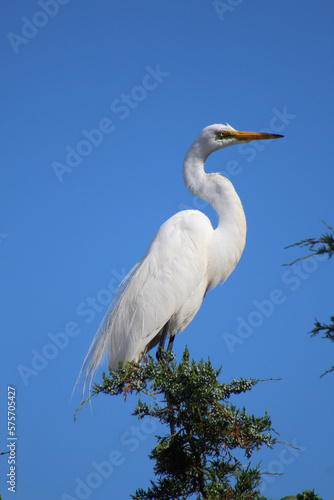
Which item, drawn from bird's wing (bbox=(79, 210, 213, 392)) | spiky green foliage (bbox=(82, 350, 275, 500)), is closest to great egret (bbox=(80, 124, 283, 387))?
bird's wing (bbox=(79, 210, 213, 392))

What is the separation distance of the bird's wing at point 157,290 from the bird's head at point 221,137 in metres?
0.79

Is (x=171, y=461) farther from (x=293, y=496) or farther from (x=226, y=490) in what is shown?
(x=293, y=496)

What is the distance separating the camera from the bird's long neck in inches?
207

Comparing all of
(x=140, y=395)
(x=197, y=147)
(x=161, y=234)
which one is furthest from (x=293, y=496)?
(x=197, y=147)

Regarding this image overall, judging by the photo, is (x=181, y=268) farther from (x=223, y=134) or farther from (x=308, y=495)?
(x=308, y=495)

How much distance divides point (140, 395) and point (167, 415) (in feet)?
0.89

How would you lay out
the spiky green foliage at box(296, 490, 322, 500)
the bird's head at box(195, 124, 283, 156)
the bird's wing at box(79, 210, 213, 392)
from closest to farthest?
the spiky green foliage at box(296, 490, 322, 500) < the bird's wing at box(79, 210, 213, 392) < the bird's head at box(195, 124, 283, 156)

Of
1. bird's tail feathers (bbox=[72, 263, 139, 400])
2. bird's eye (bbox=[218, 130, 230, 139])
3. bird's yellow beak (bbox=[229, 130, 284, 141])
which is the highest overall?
bird's eye (bbox=[218, 130, 230, 139])

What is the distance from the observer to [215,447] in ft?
11.6

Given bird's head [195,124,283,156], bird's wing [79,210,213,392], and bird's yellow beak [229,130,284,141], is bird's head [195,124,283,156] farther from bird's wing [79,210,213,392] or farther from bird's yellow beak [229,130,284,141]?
bird's wing [79,210,213,392]

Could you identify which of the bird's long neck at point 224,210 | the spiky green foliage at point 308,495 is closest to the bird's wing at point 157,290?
the bird's long neck at point 224,210

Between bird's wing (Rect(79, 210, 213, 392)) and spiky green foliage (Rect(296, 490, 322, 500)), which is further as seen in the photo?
bird's wing (Rect(79, 210, 213, 392))

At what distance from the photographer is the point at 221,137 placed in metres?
5.53

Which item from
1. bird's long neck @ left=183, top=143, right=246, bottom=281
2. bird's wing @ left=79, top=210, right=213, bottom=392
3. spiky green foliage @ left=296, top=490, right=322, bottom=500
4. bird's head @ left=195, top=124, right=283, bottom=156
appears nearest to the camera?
spiky green foliage @ left=296, top=490, right=322, bottom=500
